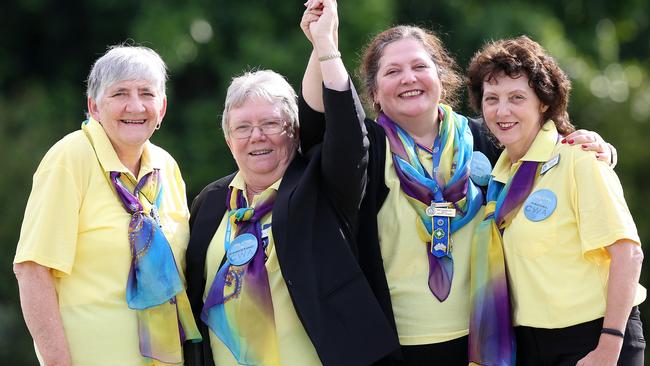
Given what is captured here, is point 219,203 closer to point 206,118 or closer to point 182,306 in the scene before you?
point 182,306

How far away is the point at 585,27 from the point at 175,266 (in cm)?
1181

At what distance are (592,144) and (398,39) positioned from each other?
99 cm

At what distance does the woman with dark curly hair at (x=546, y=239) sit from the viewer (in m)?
3.96

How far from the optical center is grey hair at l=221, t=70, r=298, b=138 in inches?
173

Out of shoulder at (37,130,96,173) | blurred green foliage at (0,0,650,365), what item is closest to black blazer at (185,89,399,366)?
shoulder at (37,130,96,173)

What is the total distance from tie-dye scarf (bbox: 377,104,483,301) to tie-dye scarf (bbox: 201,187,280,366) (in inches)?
22.8

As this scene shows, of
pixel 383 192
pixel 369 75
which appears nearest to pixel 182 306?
pixel 383 192

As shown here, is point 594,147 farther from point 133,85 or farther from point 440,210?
point 133,85

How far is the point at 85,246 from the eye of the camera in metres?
4.14

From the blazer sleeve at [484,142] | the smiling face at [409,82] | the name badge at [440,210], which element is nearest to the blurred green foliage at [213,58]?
the blazer sleeve at [484,142]

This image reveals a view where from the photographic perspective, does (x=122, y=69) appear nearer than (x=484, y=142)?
Yes

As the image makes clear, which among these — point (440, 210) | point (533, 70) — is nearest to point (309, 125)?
point (440, 210)

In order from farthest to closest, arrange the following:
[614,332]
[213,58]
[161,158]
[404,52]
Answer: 1. [213,58]
2. [161,158]
3. [404,52]
4. [614,332]

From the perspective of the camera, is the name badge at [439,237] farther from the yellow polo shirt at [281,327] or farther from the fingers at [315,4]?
the fingers at [315,4]
